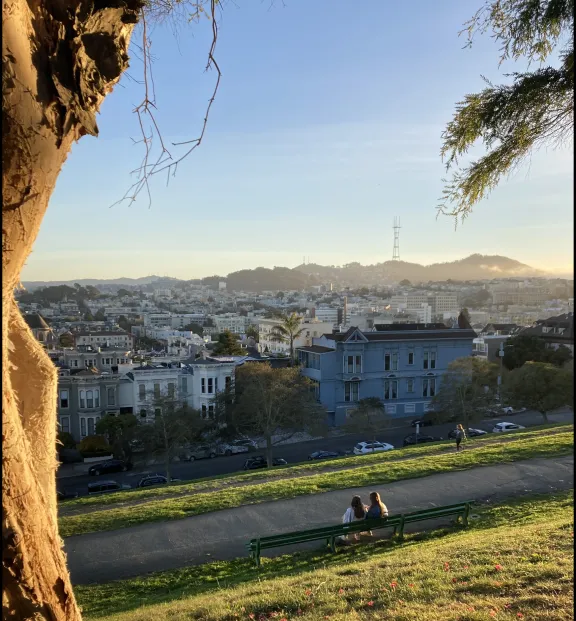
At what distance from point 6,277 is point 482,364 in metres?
28.6

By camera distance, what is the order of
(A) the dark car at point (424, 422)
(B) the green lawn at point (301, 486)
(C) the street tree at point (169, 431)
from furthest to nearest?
(A) the dark car at point (424, 422) < (C) the street tree at point (169, 431) < (B) the green lawn at point (301, 486)

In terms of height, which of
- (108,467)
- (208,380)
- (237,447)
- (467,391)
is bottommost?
(108,467)

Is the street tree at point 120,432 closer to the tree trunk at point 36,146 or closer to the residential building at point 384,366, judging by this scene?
the residential building at point 384,366

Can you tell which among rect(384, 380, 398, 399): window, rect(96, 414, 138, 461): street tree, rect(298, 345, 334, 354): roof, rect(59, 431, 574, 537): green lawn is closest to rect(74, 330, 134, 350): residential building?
rect(298, 345, 334, 354): roof

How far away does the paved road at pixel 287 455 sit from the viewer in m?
23.4

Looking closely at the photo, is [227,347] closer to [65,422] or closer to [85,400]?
[85,400]

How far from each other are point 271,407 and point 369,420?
541cm

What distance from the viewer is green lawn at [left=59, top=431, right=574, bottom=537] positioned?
29.1 feet

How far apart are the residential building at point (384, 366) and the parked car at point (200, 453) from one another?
795 centimetres

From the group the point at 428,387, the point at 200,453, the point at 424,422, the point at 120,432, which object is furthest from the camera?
the point at 428,387

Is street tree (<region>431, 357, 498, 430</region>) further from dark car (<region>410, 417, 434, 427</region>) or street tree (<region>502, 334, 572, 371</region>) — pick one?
street tree (<region>502, 334, 572, 371</region>)

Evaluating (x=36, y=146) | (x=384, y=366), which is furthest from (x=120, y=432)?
(x=36, y=146)

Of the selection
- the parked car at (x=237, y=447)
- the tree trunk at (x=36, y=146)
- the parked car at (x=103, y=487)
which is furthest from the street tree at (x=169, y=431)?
the tree trunk at (x=36, y=146)

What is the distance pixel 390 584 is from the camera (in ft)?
15.6
